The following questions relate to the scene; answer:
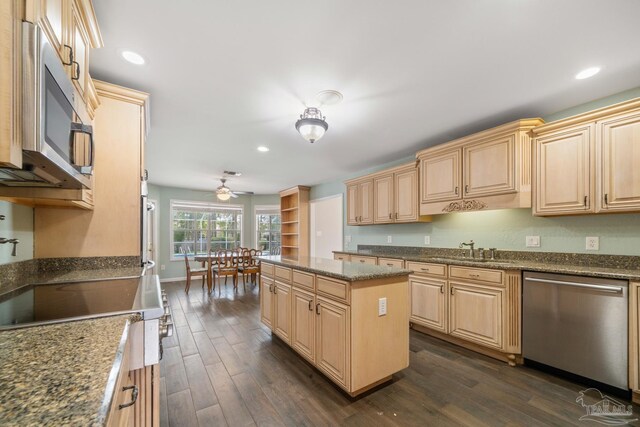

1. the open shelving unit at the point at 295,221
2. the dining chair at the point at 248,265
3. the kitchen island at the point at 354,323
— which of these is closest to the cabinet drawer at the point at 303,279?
the kitchen island at the point at 354,323

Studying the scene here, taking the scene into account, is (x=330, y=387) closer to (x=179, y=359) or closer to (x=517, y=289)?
(x=179, y=359)

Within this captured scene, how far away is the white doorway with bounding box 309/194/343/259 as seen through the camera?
→ 5.57 meters

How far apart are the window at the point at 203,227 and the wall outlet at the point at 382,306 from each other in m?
6.15

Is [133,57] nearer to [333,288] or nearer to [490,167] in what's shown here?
[333,288]

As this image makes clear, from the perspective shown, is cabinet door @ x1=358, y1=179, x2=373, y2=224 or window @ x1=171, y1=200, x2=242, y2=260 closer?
cabinet door @ x1=358, y1=179, x2=373, y2=224

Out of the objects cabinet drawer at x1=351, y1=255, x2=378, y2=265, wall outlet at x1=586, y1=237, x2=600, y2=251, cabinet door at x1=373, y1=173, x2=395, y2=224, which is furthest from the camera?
cabinet door at x1=373, y1=173, x2=395, y2=224

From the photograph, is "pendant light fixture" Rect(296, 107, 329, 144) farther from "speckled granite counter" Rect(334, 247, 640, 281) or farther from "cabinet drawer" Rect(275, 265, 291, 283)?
"speckled granite counter" Rect(334, 247, 640, 281)

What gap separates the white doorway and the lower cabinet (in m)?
2.53

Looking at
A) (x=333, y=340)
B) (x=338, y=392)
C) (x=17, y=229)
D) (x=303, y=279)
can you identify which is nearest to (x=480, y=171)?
(x=303, y=279)

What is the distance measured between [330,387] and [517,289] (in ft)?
6.25

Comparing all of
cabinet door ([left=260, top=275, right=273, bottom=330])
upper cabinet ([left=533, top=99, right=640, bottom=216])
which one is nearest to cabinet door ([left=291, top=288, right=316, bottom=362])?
cabinet door ([left=260, top=275, right=273, bottom=330])

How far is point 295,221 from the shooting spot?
6.88 m

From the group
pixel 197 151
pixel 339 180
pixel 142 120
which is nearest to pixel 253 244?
pixel 339 180

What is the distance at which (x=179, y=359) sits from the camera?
251 centimetres
